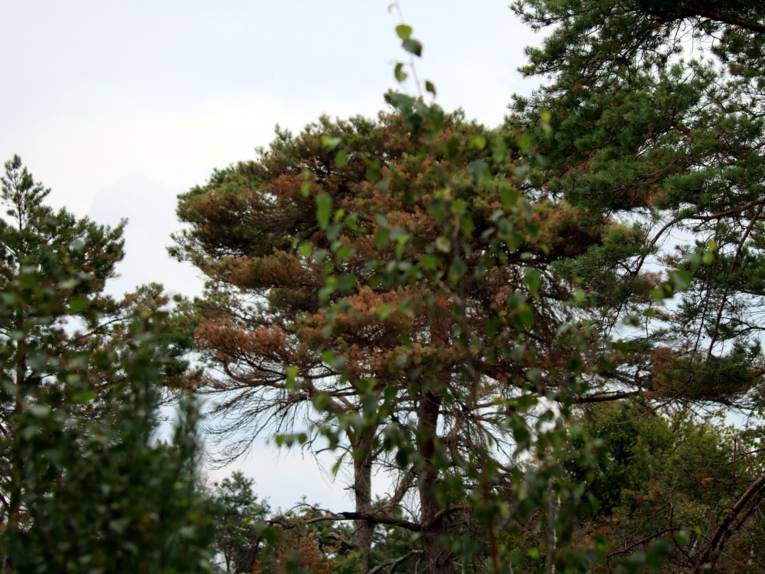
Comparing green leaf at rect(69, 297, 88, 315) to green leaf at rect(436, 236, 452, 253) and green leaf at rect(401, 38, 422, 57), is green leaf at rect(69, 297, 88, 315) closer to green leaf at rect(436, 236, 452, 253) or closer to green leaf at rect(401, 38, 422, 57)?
green leaf at rect(436, 236, 452, 253)

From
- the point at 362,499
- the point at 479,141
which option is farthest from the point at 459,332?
the point at 362,499

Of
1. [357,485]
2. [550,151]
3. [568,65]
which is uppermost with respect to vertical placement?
[568,65]

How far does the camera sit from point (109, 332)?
14.9m

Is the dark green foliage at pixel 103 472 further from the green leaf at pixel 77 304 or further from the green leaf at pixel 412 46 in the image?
the green leaf at pixel 412 46

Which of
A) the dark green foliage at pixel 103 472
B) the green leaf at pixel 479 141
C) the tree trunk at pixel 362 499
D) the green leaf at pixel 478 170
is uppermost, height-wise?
the tree trunk at pixel 362 499

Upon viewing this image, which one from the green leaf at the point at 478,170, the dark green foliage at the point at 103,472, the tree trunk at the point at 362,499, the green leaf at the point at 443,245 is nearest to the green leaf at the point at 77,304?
the dark green foliage at the point at 103,472

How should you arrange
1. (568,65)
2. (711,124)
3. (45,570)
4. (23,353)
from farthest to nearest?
(568,65) → (711,124) → (23,353) → (45,570)

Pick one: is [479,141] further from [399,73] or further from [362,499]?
[362,499]

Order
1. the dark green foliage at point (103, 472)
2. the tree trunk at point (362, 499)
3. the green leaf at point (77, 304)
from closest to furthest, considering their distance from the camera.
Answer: the dark green foliage at point (103, 472), the green leaf at point (77, 304), the tree trunk at point (362, 499)

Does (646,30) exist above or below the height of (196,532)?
above

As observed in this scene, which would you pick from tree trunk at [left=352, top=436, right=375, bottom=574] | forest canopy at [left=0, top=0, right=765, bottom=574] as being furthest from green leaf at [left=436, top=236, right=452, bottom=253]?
tree trunk at [left=352, top=436, right=375, bottom=574]

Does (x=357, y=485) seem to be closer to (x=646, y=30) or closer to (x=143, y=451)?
(x=646, y=30)

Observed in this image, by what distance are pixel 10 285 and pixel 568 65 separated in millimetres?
8744

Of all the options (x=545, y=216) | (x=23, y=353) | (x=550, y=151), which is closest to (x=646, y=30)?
(x=550, y=151)
